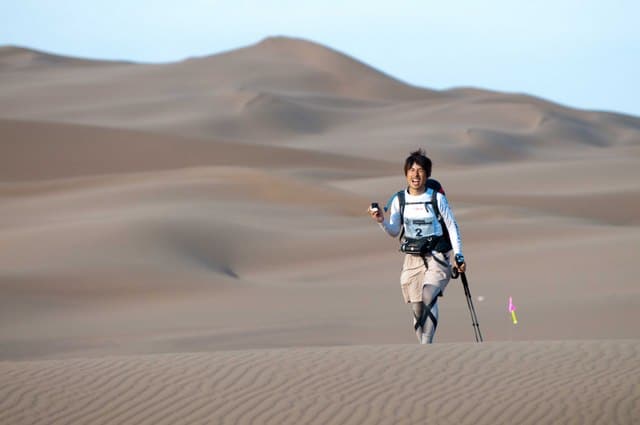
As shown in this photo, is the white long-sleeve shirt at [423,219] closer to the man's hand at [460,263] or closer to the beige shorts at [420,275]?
the man's hand at [460,263]

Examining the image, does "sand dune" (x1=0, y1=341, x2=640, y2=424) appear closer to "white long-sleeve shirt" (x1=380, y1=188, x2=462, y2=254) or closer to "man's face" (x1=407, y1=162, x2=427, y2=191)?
"white long-sleeve shirt" (x1=380, y1=188, x2=462, y2=254)

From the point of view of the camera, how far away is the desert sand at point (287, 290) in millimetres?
7406

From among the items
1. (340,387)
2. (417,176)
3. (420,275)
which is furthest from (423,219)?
(340,387)

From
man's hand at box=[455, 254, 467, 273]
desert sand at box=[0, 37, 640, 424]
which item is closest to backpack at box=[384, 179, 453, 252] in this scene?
man's hand at box=[455, 254, 467, 273]

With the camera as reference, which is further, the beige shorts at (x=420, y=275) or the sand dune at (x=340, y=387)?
the beige shorts at (x=420, y=275)

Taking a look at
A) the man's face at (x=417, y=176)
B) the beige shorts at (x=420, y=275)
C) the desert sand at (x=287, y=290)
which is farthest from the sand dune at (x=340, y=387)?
the man's face at (x=417, y=176)

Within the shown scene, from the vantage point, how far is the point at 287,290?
18156mm

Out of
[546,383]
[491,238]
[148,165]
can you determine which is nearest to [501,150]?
[148,165]

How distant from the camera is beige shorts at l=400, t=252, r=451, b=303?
9.14m

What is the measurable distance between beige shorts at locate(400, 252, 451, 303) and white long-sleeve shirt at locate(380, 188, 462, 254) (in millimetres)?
193

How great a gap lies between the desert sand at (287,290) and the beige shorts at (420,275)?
1.71ft

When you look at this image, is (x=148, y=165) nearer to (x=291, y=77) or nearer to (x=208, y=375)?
(x=208, y=375)

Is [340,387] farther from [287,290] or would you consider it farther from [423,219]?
[287,290]

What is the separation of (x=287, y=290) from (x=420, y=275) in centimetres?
903
